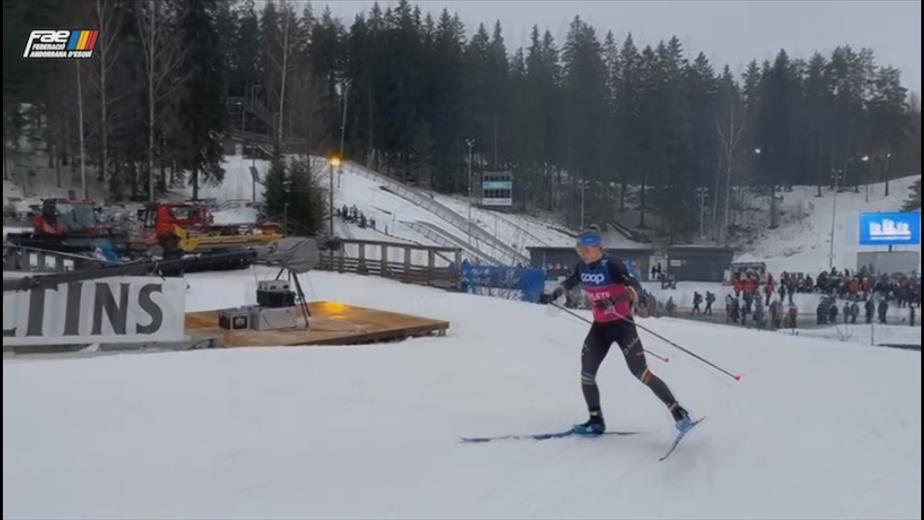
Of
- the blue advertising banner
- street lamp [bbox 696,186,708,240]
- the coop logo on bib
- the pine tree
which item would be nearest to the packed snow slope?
the coop logo on bib

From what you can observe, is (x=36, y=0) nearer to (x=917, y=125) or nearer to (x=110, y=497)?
(x=110, y=497)

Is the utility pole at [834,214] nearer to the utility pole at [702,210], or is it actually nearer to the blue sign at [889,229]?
the blue sign at [889,229]

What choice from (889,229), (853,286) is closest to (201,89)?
(889,229)

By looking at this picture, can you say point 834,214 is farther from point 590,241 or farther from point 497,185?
point 497,185

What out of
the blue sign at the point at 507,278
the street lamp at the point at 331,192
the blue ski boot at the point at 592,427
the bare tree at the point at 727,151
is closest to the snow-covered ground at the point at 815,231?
the bare tree at the point at 727,151

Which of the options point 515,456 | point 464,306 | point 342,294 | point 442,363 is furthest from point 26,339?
point 342,294

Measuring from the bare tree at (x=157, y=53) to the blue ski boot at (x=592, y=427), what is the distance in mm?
4205

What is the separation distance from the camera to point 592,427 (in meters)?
4.47

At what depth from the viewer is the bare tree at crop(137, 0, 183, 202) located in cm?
536

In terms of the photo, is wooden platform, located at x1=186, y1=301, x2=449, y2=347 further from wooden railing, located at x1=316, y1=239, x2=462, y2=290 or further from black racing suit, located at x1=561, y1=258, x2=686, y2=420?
wooden railing, located at x1=316, y1=239, x2=462, y2=290

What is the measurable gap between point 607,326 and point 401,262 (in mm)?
12217

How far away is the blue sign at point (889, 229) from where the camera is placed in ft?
20.5

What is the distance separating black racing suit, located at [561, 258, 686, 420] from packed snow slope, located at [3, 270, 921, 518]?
289 millimetres

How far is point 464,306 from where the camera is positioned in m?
11.6
